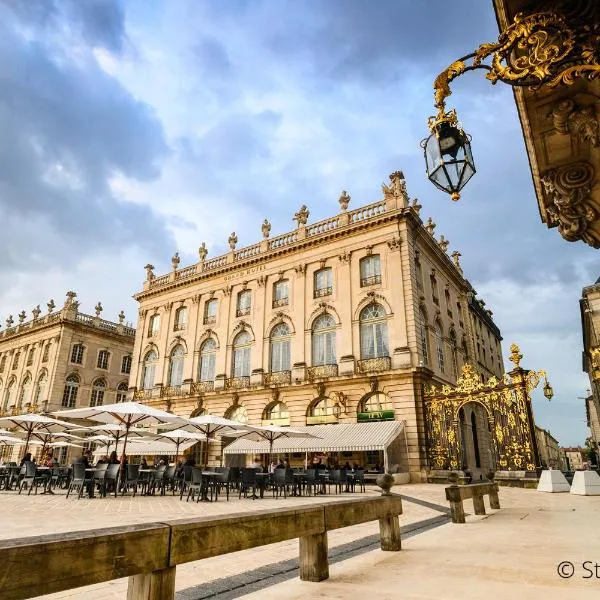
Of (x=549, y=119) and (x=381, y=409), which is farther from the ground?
(x=549, y=119)

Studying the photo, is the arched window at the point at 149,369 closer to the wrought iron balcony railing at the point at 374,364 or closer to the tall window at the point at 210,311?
the tall window at the point at 210,311

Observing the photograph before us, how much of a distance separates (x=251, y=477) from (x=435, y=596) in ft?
36.1

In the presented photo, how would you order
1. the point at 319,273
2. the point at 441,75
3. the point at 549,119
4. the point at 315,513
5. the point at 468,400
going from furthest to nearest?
the point at 319,273
the point at 468,400
the point at 549,119
the point at 441,75
the point at 315,513

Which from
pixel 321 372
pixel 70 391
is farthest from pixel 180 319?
pixel 70 391

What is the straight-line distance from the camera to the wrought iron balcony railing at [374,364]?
20719 mm

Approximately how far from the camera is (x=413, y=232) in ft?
76.1

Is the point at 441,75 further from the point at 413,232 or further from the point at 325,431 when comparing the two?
the point at 413,232

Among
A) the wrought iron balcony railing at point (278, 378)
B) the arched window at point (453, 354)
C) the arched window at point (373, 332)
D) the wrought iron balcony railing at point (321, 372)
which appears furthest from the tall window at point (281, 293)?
the arched window at point (453, 354)

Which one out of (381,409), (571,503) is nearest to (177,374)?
(381,409)

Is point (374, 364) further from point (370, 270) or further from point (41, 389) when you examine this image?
point (41, 389)

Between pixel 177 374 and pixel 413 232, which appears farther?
pixel 177 374

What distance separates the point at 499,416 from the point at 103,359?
33.6 metres

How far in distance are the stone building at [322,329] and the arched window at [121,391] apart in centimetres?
1024

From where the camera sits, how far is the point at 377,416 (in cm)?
2011
